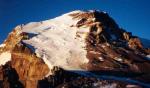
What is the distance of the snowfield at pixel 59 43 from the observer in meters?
159

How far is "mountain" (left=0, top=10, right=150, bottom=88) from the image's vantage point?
476 feet

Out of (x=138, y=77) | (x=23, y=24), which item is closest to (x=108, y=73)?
(x=138, y=77)

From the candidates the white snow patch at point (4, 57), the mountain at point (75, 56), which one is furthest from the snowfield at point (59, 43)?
the white snow patch at point (4, 57)

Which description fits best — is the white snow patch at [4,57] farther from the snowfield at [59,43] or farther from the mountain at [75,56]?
the snowfield at [59,43]

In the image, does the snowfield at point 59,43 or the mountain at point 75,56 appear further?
the snowfield at point 59,43

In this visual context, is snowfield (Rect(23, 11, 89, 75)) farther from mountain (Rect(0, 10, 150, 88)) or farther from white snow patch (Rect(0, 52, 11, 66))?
white snow patch (Rect(0, 52, 11, 66))

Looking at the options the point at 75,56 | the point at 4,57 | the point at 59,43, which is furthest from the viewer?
the point at 4,57

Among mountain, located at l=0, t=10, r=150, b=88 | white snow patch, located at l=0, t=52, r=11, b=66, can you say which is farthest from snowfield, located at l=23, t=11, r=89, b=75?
white snow patch, located at l=0, t=52, r=11, b=66

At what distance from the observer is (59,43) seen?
17375 cm

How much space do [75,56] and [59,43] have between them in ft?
43.8

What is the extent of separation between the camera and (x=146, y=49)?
17400cm

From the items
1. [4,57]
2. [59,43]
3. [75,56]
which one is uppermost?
[59,43]

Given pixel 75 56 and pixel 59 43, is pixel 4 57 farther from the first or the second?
pixel 75 56

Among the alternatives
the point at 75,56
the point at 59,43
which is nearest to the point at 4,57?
the point at 59,43
